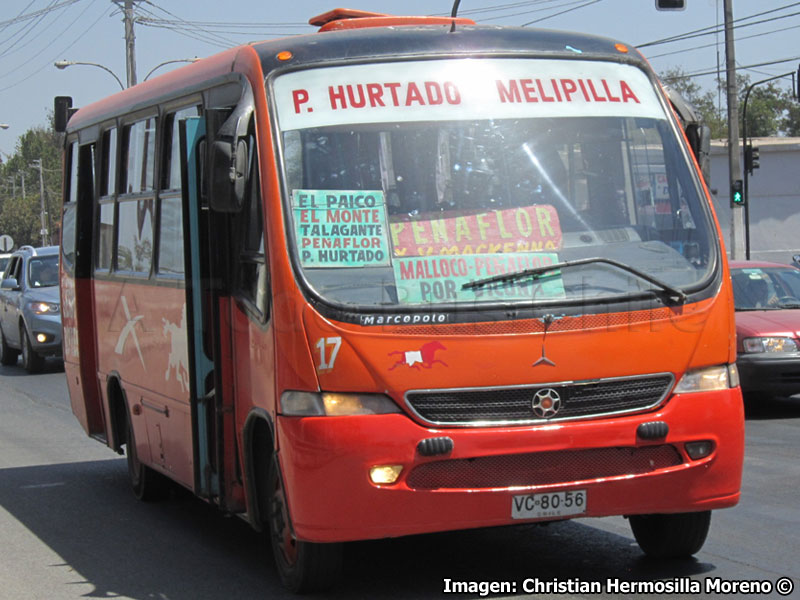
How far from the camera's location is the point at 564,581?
6301 mm

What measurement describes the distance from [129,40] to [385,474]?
34093 mm

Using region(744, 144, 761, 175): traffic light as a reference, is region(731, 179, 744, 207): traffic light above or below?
below

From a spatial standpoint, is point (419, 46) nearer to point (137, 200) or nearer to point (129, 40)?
point (137, 200)

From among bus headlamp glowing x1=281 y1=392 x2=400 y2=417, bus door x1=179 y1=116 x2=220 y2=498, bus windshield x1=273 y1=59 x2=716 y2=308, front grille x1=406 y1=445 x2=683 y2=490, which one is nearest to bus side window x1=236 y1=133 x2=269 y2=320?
bus windshield x1=273 y1=59 x2=716 y2=308

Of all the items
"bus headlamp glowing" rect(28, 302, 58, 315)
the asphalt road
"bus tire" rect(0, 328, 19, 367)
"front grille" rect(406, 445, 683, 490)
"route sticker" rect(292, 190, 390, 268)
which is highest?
"route sticker" rect(292, 190, 390, 268)

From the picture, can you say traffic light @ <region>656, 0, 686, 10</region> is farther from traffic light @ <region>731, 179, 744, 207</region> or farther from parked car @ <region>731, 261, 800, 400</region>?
traffic light @ <region>731, 179, 744, 207</region>

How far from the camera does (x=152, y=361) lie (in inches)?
328

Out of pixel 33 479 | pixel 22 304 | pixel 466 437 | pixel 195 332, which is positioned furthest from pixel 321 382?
pixel 22 304

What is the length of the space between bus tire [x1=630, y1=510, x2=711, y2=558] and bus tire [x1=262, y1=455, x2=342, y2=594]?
5.35 feet

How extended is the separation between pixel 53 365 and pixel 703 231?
60.7 feet

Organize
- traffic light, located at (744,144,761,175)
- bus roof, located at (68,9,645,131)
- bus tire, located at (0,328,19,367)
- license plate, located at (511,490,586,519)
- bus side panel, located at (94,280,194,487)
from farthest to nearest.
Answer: traffic light, located at (744,144,761,175) < bus tire, located at (0,328,19,367) < bus side panel, located at (94,280,194,487) < bus roof, located at (68,9,645,131) < license plate, located at (511,490,586,519)

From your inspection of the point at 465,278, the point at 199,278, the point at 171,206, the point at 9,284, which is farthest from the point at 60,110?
the point at 465,278

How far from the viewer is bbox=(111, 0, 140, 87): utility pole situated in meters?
37.3

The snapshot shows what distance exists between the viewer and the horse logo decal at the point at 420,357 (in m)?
5.66
